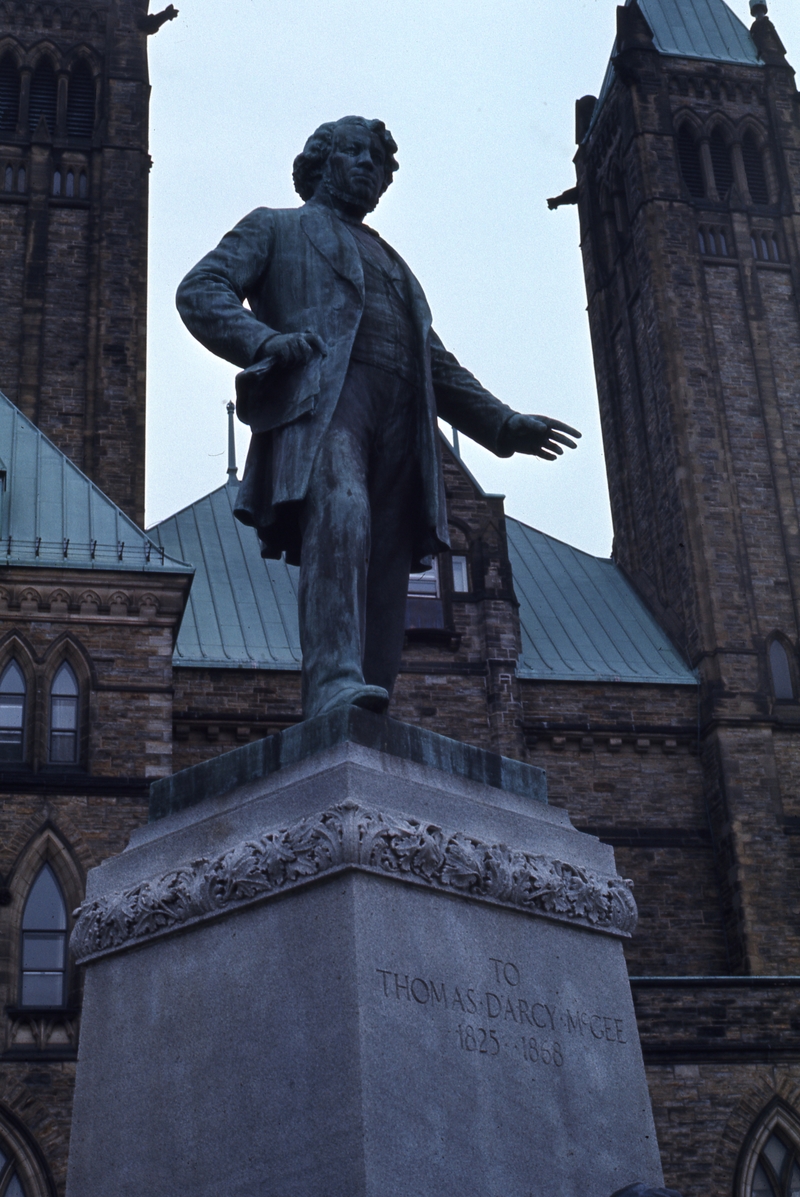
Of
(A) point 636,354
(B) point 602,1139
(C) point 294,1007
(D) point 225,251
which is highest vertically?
(A) point 636,354

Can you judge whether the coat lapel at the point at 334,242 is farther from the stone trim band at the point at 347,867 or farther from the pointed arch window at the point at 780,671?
the pointed arch window at the point at 780,671

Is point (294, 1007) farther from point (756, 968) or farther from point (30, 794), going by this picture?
point (756, 968)

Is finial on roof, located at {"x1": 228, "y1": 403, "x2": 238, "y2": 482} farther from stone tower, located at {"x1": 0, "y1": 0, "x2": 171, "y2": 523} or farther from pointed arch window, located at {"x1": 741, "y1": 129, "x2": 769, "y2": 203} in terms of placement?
pointed arch window, located at {"x1": 741, "y1": 129, "x2": 769, "y2": 203}

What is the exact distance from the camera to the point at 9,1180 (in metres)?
21.0

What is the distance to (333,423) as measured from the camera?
6320mm

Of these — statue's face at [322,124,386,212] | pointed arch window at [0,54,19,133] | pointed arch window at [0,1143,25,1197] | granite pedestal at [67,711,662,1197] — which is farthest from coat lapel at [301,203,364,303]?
pointed arch window at [0,54,19,133]

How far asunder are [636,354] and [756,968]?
15.8 m

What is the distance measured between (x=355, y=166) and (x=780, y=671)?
28.5m

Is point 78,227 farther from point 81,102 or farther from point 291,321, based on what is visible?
point 291,321

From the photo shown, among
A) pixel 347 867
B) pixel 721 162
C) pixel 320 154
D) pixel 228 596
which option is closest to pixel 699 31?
pixel 721 162

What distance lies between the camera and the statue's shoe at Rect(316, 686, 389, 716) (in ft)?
18.9

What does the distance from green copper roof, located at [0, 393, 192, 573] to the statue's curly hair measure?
1817cm

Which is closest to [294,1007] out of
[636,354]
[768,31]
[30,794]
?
[30,794]

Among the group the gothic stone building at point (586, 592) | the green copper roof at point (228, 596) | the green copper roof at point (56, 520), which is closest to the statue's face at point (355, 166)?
the gothic stone building at point (586, 592)
